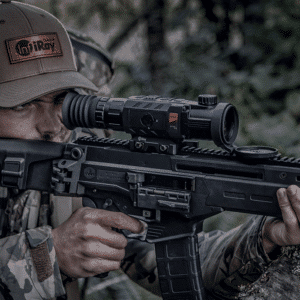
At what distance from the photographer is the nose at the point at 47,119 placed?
1909mm

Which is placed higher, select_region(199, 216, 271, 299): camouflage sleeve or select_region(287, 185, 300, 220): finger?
select_region(287, 185, 300, 220): finger

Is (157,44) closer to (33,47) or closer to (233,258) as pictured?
(33,47)

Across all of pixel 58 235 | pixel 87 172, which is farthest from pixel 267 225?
pixel 58 235

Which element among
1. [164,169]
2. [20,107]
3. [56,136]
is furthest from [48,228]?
[164,169]

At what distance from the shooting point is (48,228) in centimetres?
190

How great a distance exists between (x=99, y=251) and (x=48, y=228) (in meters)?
0.30

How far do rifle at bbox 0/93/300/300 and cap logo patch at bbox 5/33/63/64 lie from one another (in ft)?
1.13

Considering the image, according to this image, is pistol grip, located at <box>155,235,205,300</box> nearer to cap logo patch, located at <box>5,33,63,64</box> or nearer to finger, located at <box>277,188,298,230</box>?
finger, located at <box>277,188,298,230</box>

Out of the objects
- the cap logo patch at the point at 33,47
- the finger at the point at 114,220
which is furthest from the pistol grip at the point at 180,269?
the cap logo patch at the point at 33,47

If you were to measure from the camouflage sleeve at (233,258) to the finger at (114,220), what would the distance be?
37cm

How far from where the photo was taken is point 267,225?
1557 millimetres

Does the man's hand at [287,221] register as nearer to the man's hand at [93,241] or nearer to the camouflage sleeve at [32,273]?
the man's hand at [93,241]

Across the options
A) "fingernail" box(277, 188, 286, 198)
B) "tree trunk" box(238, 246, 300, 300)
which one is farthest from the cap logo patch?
"tree trunk" box(238, 246, 300, 300)

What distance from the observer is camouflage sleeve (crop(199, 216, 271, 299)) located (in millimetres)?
1622
